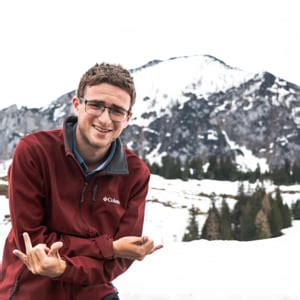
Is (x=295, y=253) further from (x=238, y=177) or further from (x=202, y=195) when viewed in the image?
(x=238, y=177)

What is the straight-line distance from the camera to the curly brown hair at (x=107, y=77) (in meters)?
3.13

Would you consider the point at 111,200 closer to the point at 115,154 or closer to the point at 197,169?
the point at 115,154

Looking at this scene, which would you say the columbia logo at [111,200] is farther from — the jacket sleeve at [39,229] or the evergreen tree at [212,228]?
the evergreen tree at [212,228]

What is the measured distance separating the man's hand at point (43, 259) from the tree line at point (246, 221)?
6078cm

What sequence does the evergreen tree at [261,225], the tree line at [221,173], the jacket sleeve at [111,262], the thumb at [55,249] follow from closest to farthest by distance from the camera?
the thumb at [55,249] < the jacket sleeve at [111,262] < the evergreen tree at [261,225] < the tree line at [221,173]

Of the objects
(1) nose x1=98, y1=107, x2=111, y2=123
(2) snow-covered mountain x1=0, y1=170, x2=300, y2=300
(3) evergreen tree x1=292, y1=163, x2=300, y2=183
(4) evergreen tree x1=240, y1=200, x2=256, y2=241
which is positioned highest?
(1) nose x1=98, y1=107, x2=111, y2=123

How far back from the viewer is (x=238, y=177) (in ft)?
443

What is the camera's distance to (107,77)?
10.2ft

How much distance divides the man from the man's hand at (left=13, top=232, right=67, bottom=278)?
41 millimetres

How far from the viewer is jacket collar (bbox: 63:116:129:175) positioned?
10.7 ft

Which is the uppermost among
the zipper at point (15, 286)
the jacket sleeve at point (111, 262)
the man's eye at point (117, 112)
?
the man's eye at point (117, 112)

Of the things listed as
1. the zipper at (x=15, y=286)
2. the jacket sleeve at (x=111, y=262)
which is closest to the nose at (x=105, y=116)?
the jacket sleeve at (x=111, y=262)

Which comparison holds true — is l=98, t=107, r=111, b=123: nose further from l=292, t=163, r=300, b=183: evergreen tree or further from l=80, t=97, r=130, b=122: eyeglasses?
l=292, t=163, r=300, b=183: evergreen tree

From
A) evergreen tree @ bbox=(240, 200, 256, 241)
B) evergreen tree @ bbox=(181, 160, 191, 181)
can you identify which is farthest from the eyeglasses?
evergreen tree @ bbox=(181, 160, 191, 181)
